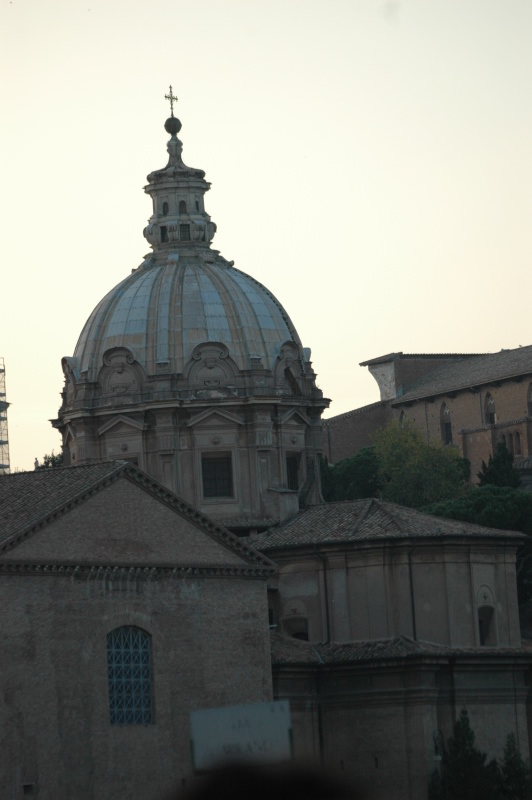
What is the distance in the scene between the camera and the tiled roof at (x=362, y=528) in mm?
83938

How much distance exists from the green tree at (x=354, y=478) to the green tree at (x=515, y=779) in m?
29.8

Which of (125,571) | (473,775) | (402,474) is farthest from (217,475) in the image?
(402,474)

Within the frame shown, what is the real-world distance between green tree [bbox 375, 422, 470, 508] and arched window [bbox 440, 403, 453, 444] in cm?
1405

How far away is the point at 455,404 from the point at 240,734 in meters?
61.3

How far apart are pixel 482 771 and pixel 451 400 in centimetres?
5748

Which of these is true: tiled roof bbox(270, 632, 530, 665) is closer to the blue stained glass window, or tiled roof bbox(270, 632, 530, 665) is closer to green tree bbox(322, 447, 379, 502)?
the blue stained glass window

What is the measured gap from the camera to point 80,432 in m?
94.5

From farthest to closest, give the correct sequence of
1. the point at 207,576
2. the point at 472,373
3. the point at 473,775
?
the point at 472,373 → the point at 473,775 → the point at 207,576

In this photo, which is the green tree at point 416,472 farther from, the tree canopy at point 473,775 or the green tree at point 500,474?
the tree canopy at point 473,775

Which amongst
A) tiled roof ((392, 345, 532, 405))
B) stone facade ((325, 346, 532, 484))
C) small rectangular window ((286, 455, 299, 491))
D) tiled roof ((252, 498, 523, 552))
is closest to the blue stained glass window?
tiled roof ((252, 498, 523, 552))

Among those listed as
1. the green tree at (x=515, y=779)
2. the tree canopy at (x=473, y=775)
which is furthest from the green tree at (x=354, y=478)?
the green tree at (x=515, y=779)

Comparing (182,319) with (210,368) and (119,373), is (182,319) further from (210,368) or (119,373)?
(119,373)

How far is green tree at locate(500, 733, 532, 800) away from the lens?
77.6 metres

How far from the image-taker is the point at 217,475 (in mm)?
92688
